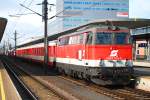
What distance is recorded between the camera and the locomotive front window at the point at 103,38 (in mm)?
21484

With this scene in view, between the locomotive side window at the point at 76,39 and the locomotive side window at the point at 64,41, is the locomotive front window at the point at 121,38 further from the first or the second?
the locomotive side window at the point at 64,41

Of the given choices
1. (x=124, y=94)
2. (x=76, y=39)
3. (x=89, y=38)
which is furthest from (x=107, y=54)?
(x=76, y=39)

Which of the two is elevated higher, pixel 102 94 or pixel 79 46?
pixel 79 46

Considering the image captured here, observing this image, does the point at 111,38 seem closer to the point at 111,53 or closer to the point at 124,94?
the point at 111,53

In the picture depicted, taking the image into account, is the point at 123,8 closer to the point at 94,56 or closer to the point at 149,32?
the point at 149,32

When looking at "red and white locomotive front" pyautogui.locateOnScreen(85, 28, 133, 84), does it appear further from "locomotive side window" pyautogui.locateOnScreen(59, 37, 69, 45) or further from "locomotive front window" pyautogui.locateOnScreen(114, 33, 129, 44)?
"locomotive side window" pyautogui.locateOnScreen(59, 37, 69, 45)

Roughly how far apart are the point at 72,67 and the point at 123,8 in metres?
123

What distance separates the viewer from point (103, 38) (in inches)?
850

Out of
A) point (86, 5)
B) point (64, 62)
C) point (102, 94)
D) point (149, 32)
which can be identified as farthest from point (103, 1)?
point (102, 94)

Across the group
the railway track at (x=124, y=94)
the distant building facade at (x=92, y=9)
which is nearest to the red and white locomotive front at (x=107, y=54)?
the railway track at (x=124, y=94)

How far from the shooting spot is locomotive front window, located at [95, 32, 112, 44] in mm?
21484

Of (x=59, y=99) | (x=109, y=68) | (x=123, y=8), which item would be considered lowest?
(x=59, y=99)

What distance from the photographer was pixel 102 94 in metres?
19.2

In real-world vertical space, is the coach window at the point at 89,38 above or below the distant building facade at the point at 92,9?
below
